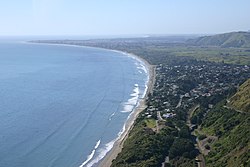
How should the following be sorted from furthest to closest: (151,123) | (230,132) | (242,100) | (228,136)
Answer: (151,123) < (242,100) < (230,132) < (228,136)

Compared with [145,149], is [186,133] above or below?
below

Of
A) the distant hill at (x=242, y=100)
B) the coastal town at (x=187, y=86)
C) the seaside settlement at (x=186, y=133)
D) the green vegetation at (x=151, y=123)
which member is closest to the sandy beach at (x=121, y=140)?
the seaside settlement at (x=186, y=133)

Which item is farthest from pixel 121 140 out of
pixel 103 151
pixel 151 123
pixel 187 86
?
pixel 187 86

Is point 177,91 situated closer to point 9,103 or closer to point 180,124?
point 180,124

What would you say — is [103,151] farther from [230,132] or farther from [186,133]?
[230,132]

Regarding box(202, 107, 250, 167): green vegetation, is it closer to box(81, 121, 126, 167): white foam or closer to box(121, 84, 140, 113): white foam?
box(81, 121, 126, 167): white foam

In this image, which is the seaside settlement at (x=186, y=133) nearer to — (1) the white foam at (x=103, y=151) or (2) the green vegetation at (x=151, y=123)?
(2) the green vegetation at (x=151, y=123)
